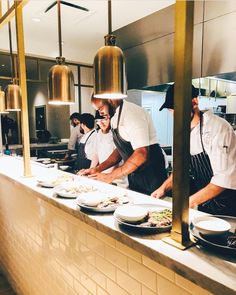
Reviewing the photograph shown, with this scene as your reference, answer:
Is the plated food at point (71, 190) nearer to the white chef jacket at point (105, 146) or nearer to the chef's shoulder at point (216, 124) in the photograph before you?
the chef's shoulder at point (216, 124)

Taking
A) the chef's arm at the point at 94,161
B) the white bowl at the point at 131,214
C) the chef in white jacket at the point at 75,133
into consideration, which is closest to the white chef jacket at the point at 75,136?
the chef in white jacket at the point at 75,133

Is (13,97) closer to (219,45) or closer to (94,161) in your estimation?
(94,161)

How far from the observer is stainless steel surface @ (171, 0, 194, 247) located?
1.08 metres

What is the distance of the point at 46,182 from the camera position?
207 centimetres

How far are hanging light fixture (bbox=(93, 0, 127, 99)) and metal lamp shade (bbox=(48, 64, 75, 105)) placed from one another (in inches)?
17.9

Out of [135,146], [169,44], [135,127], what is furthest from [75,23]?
[135,146]

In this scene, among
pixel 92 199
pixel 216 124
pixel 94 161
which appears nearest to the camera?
pixel 92 199

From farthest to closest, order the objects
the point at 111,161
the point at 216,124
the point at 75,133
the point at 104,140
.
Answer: the point at 75,133
the point at 104,140
the point at 111,161
the point at 216,124

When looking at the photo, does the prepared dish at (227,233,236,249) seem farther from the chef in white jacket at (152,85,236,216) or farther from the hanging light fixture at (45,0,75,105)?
the hanging light fixture at (45,0,75,105)

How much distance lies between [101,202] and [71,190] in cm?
36

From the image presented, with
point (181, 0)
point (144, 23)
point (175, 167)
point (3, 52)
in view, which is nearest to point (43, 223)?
point (175, 167)

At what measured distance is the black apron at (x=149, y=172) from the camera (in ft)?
9.81

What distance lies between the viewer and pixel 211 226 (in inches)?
42.9

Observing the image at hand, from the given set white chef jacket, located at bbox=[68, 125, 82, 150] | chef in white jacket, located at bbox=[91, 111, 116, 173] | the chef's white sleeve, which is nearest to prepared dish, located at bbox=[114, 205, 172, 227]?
the chef's white sleeve
